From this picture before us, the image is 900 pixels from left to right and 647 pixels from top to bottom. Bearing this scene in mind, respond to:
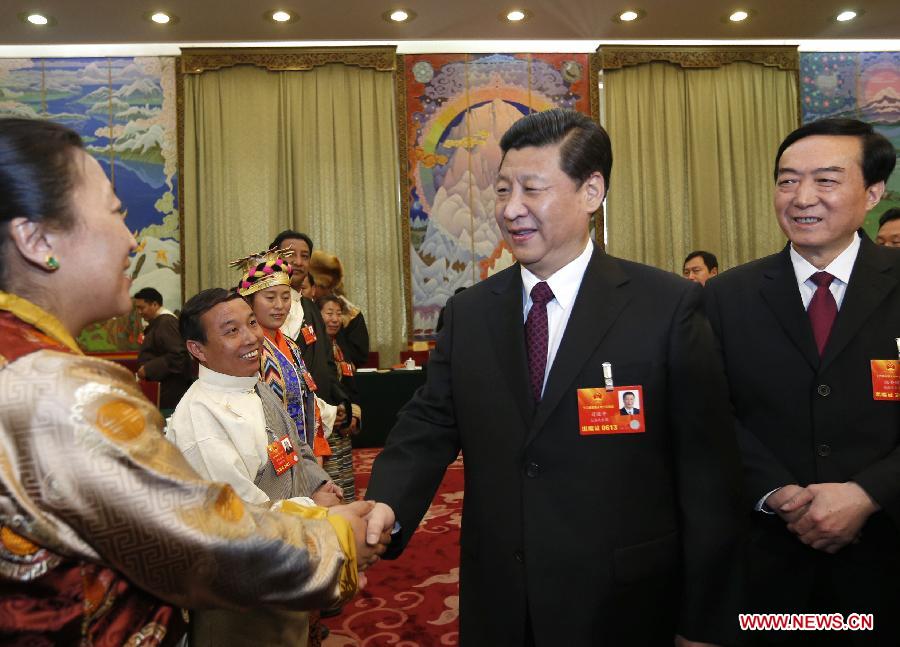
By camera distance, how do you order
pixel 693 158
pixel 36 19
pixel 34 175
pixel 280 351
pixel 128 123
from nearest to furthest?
1. pixel 34 175
2. pixel 280 351
3. pixel 36 19
4. pixel 128 123
5. pixel 693 158

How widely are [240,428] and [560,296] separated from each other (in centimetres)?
114

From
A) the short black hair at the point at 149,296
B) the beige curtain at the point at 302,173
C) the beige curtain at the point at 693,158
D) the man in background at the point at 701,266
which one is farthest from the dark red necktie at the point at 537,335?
the beige curtain at the point at 693,158

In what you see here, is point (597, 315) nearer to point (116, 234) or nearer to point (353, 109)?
point (116, 234)

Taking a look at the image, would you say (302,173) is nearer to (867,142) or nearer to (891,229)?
(891,229)

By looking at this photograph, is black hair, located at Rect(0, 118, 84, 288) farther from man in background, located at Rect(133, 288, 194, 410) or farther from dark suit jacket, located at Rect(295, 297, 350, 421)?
man in background, located at Rect(133, 288, 194, 410)

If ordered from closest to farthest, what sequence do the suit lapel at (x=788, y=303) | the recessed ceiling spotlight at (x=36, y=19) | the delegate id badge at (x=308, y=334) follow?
the suit lapel at (x=788, y=303)
the delegate id badge at (x=308, y=334)
the recessed ceiling spotlight at (x=36, y=19)

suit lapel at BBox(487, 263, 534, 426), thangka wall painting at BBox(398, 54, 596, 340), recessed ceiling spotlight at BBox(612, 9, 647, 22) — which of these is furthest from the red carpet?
recessed ceiling spotlight at BBox(612, 9, 647, 22)

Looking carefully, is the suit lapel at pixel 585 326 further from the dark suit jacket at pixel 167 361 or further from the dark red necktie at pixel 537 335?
the dark suit jacket at pixel 167 361

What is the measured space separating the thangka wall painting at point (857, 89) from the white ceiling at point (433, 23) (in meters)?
0.37

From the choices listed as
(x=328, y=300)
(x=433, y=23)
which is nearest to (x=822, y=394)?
(x=328, y=300)

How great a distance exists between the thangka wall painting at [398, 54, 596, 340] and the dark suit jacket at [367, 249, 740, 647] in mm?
6979

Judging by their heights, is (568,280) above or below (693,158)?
below

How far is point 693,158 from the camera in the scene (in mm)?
8758

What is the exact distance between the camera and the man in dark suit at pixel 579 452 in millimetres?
1394
